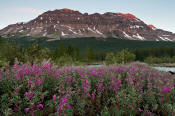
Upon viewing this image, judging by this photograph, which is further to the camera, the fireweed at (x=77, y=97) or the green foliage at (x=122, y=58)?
the green foliage at (x=122, y=58)

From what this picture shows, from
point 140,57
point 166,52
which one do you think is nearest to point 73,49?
point 140,57

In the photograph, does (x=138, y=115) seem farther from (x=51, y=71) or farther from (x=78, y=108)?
(x=51, y=71)

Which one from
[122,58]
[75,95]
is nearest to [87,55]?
[122,58]

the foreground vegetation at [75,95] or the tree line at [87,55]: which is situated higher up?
the foreground vegetation at [75,95]

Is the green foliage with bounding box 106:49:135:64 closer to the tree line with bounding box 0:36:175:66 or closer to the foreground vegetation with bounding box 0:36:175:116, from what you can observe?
the tree line with bounding box 0:36:175:66

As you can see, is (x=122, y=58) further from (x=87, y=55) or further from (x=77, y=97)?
→ (x=87, y=55)

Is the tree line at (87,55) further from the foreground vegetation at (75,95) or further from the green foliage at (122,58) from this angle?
the foreground vegetation at (75,95)

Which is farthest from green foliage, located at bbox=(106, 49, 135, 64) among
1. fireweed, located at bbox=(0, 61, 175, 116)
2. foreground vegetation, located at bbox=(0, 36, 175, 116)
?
fireweed, located at bbox=(0, 61, 175, 116)

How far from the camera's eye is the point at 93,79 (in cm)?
577

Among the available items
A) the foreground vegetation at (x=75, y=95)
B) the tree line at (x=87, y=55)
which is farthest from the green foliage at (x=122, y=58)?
the foreground vegetation at (x=75, y=95)

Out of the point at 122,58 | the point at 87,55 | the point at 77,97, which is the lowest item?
the point at 87,55

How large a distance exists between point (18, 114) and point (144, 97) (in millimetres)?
3136

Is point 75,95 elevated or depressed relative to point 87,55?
elevated

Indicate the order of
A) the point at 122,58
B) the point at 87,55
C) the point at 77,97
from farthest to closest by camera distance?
the point at 87,55 < the point at 122,58 < the point at 77,97
